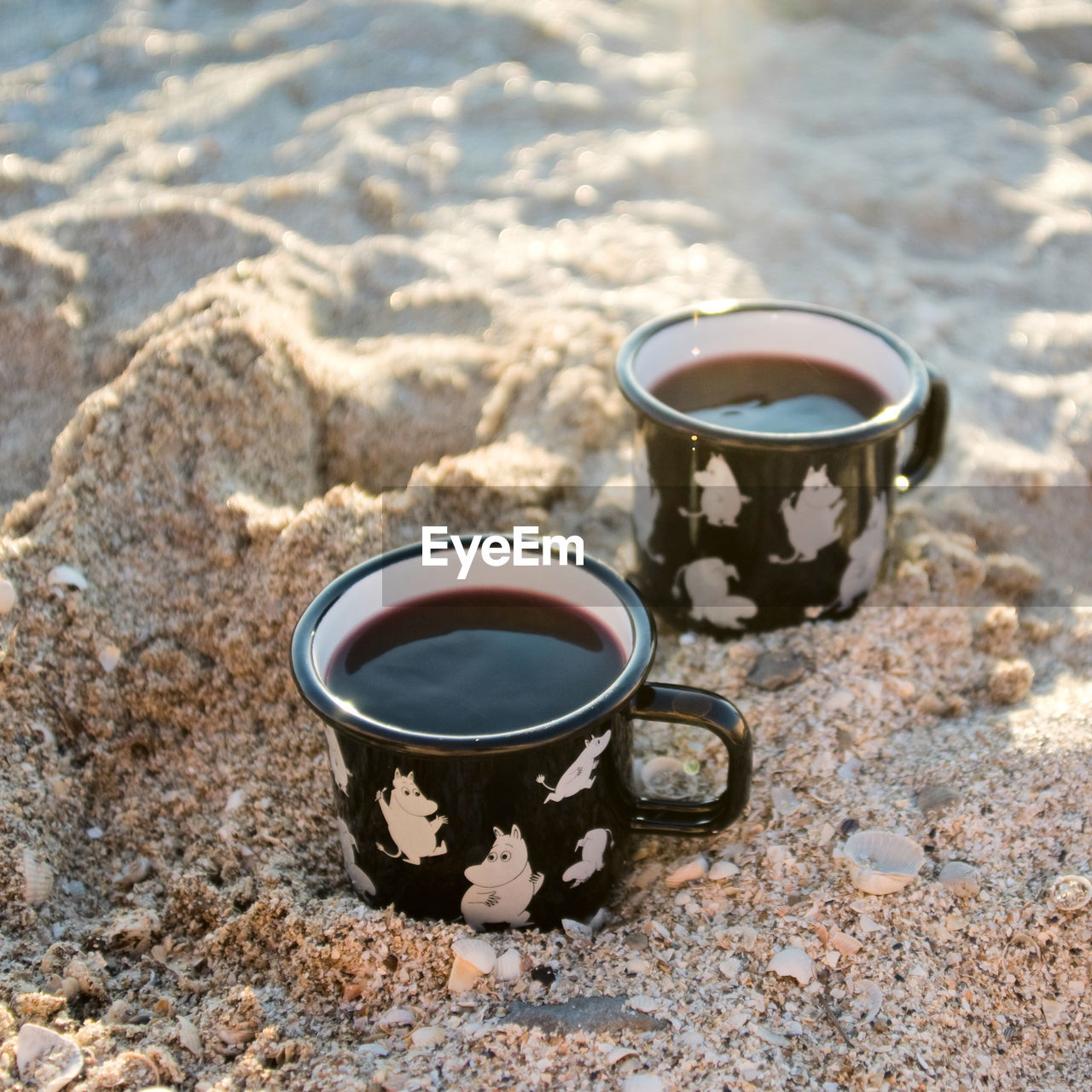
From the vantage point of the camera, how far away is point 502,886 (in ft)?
4.07

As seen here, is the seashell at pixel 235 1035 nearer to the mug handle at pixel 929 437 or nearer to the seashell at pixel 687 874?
the seashell at pixel 687 874

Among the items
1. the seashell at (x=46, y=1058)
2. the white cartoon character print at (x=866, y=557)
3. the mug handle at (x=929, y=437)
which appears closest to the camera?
the seashell at (x=46, y=1058)

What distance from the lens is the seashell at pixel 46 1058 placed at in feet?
3.57

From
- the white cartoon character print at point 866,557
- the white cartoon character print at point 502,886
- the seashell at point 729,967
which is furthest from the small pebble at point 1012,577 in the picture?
the white cartoon character print at point 502,886

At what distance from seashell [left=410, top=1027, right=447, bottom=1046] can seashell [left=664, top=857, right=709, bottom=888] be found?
1.10ft

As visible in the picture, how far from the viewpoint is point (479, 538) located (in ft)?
4.69

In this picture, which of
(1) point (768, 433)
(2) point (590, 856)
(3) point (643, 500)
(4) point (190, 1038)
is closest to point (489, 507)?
(3) point (643, 500)

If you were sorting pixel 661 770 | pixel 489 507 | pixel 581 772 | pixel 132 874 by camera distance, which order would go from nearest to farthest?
pixel 581 772
pixel 132 874
pixel 661 770
pixel 489 507

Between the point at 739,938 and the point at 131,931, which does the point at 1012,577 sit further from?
the point at 131,931

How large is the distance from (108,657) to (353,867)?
20.7 inches

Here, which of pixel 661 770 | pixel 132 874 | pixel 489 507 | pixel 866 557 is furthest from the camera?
pixel 489 507

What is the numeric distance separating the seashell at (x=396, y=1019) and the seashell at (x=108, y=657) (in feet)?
2.13

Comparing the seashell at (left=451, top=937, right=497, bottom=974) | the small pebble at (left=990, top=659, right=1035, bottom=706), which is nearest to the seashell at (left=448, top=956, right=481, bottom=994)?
the seashell at (left=451, top=937, right=497, bottom=974)

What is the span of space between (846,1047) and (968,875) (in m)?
0.26
